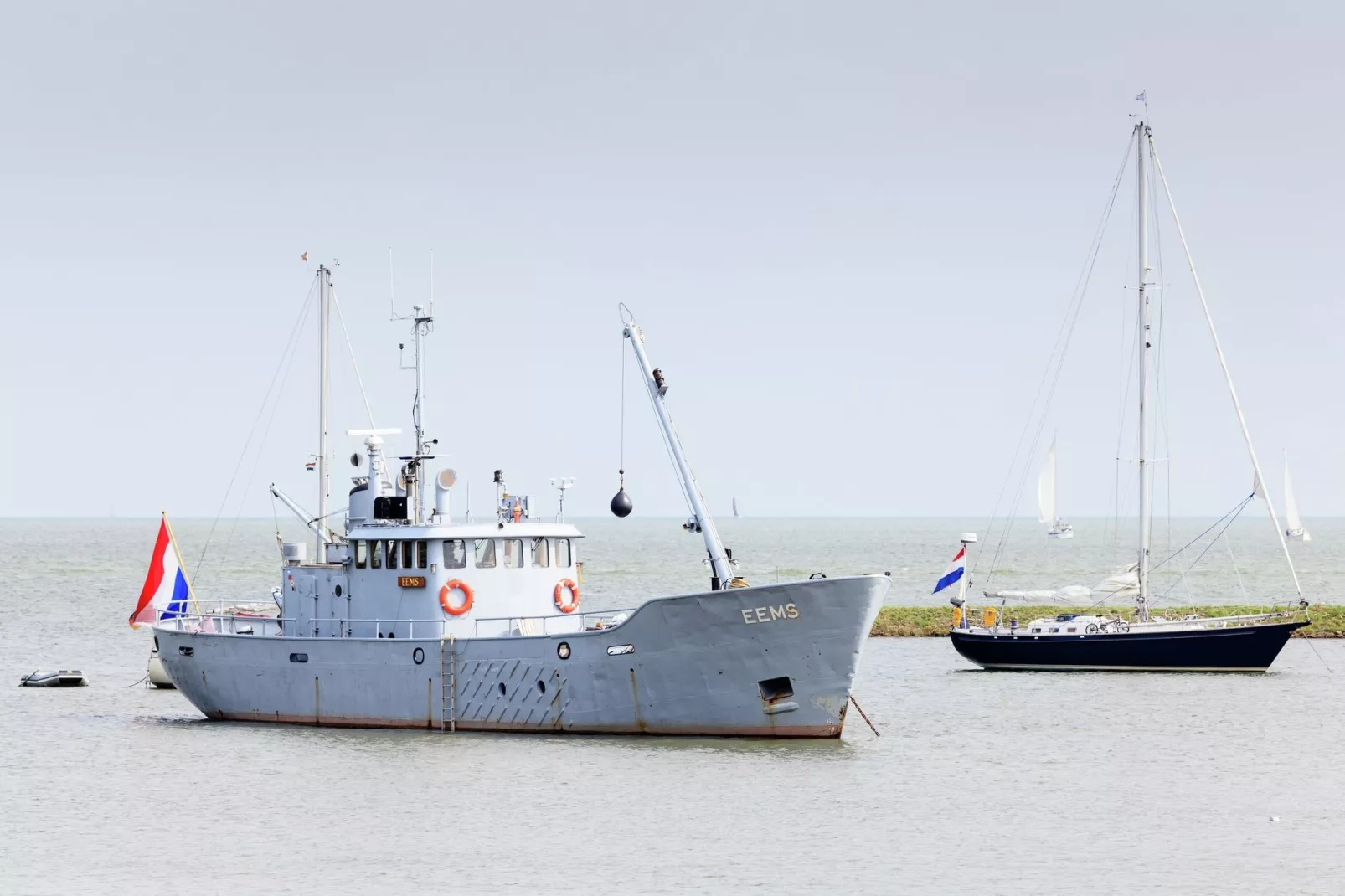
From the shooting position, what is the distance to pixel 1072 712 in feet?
136

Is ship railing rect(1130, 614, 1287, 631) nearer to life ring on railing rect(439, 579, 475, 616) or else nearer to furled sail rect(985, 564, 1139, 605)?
furled sail rect(985, 564, 1139, 605)

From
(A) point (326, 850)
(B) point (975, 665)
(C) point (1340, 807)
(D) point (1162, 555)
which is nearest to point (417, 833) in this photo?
(A) point (326, 850)

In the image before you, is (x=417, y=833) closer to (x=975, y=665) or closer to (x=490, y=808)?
(x=490, y=808)

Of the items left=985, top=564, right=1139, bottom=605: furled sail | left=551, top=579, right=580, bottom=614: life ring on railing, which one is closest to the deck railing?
left=551, top=579, right=580, bottom=614: life ring on railing

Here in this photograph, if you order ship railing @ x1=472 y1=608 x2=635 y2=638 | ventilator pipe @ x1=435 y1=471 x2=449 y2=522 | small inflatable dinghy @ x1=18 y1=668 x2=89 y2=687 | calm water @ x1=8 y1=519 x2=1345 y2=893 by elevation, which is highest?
ventilator pipe @ x1=435 y1=471 x2=449 y2=522

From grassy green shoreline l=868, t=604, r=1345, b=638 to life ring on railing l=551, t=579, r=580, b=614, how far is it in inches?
961

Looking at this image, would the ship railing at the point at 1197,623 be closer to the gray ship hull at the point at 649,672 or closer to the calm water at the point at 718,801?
the calm water at the point at 718,801

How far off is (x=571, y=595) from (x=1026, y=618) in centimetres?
3427

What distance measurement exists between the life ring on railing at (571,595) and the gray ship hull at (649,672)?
230cm

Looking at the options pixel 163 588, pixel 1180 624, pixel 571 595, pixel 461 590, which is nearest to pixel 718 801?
pixel 571 595

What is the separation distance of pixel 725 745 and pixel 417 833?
8404 mm

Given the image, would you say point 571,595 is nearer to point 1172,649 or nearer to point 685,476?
point 685,476

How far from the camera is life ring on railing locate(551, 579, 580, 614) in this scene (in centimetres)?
3712

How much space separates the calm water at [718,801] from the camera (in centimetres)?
2455
